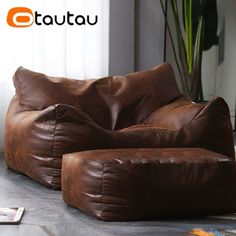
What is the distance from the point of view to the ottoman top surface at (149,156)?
284 cm

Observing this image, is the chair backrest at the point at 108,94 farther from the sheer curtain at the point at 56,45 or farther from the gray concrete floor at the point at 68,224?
the gray concrete floor at the point at 68,224

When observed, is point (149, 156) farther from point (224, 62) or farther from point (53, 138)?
point (224, 62)

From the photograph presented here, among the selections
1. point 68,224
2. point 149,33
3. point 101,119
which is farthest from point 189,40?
point 68,224

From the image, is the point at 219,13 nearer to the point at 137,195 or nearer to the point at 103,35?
the point at 103,35

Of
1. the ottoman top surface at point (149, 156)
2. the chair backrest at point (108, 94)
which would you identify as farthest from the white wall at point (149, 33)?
the ottoman top surface at point (149, 156)

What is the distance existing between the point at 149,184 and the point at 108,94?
130cm

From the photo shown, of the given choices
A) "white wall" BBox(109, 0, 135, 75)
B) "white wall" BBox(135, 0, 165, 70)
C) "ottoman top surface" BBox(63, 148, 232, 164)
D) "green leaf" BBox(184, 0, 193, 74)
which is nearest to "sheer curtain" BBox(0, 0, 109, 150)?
"white wall" BBox(109, 0, 135, 75)

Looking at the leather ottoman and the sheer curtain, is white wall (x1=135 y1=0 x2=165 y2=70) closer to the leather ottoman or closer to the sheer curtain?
the sheer curtain

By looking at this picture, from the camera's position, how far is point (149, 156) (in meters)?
2.89

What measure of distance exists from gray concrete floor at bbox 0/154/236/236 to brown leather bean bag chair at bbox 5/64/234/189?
25cm

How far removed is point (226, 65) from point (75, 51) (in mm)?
1194

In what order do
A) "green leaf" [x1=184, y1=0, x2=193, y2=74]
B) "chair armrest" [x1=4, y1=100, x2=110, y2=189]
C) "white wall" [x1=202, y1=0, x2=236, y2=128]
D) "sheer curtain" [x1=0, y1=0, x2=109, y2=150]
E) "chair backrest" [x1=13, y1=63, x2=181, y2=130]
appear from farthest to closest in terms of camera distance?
"white wall" [x1=202, y1=0, x2=236, y2=128], "green leaf" [x1=184, y1=0, x2=193, y2=74], "sheer curtain" [x1=0, y1=0, x2=109, y2=150], "chair backrest" [x1=13, y1=63, x2=181, y2=130], "chair armrest" [x1=4, y1=100, x2=110, y2=189]

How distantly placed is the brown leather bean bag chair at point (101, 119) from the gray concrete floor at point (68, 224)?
253 mm

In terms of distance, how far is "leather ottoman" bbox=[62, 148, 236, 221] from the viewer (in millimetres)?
2783
